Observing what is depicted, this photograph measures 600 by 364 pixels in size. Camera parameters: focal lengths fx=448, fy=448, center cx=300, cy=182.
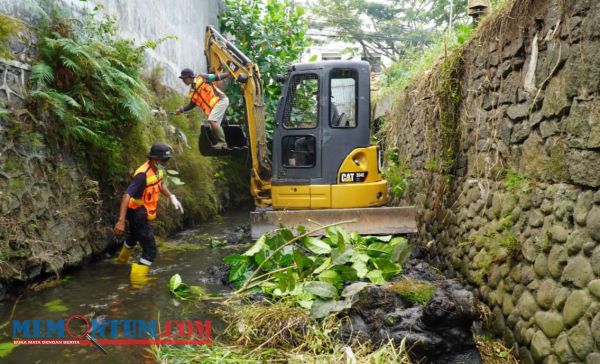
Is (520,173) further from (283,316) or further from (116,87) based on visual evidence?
(116,87)

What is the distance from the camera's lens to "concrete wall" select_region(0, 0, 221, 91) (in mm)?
5648

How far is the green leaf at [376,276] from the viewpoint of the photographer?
423cm

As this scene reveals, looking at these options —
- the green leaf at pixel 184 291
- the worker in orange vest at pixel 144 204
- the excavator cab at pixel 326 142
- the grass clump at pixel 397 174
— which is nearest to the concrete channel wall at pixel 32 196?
the worker in orange vest at pixel 144 204

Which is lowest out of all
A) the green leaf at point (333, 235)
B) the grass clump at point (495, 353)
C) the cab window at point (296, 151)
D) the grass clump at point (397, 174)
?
the grass clump at point (495, 353)

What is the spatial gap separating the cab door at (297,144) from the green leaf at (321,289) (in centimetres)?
231

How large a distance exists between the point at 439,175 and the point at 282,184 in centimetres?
205

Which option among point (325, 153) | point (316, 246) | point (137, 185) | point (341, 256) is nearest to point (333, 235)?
point (316, 246)

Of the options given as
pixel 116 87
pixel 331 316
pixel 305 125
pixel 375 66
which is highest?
pixel 375 66

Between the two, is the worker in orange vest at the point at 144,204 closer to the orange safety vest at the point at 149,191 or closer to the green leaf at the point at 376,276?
the orange safety vest at the point at 149,191

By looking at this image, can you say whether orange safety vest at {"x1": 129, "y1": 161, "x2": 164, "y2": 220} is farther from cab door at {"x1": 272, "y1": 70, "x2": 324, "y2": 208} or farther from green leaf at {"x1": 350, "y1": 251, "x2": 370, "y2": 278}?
green leaf at {"x1": 350, "y1": 251, "x2": 370, "y2": 278}

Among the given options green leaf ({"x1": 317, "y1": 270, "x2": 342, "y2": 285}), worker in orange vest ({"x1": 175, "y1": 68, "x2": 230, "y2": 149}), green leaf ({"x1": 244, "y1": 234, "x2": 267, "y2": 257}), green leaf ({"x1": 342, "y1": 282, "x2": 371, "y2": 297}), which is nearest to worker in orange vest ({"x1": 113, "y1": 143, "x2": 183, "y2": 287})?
green leaf ({"x1": 244, "y1": 234, "x2": 267, "y2": 257})

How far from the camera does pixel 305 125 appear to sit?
607 cm

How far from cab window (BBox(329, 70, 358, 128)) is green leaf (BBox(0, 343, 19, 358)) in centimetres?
417

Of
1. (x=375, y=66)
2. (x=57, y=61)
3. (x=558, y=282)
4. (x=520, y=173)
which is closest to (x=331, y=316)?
(x=558, y=282)
